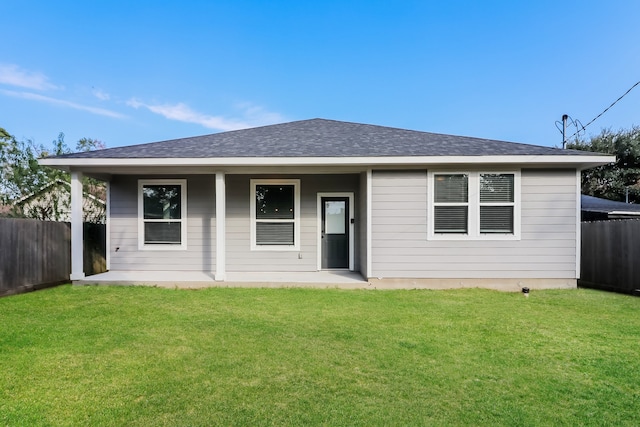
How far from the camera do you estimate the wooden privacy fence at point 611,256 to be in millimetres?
6484

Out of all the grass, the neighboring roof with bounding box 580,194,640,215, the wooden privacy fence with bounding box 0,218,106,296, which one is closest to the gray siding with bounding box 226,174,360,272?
the grass

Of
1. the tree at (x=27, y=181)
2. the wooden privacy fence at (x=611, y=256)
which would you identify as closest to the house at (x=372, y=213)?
the wooden privacy fence at (x=611, y=256)

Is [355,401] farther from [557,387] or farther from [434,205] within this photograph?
[434,205]

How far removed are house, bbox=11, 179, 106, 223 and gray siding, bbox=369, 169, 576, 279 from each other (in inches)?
379

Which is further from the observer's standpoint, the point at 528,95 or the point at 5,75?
the point at 528,95

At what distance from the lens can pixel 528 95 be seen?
16.8 m

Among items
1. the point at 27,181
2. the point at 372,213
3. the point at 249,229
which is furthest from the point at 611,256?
the point at 27,181

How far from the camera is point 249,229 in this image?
7.82m

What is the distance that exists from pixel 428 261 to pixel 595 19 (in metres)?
12.1

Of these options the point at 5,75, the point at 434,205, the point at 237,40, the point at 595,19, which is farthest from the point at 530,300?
the point at 5,75

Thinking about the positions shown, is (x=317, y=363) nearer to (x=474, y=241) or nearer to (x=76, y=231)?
(x=474, y=241)

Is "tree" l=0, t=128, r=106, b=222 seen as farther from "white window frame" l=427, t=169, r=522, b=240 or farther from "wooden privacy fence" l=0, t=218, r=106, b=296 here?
"white window frame" l=427, t=169, r=522, b=240

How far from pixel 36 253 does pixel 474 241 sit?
28.2 feet

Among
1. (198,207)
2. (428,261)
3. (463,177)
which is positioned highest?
(463,177)
